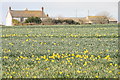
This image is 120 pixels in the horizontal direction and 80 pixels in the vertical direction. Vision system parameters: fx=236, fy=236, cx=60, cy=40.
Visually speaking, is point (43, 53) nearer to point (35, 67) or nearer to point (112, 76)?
point (35, 67)

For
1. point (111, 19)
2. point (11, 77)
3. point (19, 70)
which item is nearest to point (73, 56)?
point (19, 70)

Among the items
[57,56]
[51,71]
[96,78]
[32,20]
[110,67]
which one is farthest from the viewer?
[32,20]

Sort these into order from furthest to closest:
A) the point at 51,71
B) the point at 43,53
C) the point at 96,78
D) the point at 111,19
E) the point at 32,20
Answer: the point at 111,19 < the point at 32,20 < the point at 43,53 < the point at 51,71 < the point at 96,78

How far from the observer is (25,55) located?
7996 mm

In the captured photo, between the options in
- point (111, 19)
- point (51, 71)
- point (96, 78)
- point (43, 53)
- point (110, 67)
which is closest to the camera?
point (96, 78)

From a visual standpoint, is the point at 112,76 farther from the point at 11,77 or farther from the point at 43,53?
the point at 43,53

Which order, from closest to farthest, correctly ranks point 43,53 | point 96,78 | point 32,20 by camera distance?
point 96,78, point 43,53, point 32,20

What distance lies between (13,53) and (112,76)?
3.89 m

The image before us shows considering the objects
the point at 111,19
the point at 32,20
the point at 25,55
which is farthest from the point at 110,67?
the point at 111,19

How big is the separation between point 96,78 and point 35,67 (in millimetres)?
1806

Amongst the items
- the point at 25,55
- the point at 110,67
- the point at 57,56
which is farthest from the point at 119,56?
the point at 25,55

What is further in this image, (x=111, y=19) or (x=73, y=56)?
(x=111, y=19)

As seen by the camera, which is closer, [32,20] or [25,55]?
[25,55]

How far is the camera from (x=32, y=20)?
50469 millimetres
